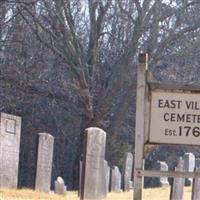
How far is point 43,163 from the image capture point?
18406mm

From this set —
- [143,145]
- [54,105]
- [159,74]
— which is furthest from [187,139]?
[54,105]

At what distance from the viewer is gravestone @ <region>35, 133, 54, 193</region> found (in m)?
18.2

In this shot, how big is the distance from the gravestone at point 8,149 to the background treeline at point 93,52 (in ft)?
31.1

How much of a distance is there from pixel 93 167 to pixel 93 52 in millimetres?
14856

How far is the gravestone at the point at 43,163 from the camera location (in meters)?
18.2

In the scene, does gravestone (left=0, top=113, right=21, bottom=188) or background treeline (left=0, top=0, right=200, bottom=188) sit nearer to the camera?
gravestone (left=0, top=113, right=21, bottom=188)

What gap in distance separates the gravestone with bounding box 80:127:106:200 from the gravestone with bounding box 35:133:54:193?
2514mm

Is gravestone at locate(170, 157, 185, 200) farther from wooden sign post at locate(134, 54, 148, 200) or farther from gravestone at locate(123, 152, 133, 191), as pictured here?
gravestone at locate(123, 152, 133, 191)

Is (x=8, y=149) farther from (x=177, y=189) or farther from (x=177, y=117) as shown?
(x=177, y=117)

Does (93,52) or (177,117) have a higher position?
(93,52)

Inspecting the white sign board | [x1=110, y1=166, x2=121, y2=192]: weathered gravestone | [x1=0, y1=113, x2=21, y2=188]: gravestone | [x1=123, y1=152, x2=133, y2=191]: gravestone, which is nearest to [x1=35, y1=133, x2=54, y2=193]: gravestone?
[x1=0, y1=113, x2=21, y2=188]: gravestone

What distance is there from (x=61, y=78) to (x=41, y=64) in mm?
1048

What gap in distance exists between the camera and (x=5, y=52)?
29.6 metres

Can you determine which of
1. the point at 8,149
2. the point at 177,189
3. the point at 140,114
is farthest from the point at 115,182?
the point at 140,114
